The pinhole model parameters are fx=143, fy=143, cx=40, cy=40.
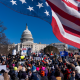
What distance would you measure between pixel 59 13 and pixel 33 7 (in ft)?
3.11

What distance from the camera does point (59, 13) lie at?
188 inches

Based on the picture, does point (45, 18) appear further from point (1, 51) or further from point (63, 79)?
point (1, 51)

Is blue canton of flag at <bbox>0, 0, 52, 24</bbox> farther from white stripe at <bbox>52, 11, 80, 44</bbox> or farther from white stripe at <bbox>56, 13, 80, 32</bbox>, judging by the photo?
white stripe at <bbox>56, 13, 80, 32</bbox>

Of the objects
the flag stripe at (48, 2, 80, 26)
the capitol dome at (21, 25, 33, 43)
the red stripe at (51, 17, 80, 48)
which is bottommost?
the red stripe at (51, 17, 80, 48)

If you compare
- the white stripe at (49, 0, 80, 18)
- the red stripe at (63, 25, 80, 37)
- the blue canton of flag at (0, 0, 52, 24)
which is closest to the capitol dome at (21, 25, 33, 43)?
the red stripe at (63, 25, 80, 37)

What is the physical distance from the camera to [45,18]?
435 centimetres

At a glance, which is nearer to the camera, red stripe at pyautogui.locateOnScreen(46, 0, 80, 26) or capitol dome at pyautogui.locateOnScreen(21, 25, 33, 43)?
red stripe at pyautogui.locateOnScreen(46, 0, 80, 26)

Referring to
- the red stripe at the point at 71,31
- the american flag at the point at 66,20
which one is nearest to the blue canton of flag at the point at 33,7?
the american flag at the point at 66,20

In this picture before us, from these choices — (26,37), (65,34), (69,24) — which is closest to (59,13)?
(69,24)

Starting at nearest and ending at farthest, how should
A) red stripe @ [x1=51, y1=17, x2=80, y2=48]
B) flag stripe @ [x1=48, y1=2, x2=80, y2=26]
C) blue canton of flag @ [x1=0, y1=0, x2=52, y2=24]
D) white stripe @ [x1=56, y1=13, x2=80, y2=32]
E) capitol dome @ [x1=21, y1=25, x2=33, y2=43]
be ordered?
blue canton of flag @ [x1=0, y1=0, x2=52, y2=24] → red stripe @ [x1=51, y1=17, x2=80, y2=48] → flag stripe @ [x1=48, y1=2, x2=80, y2=26] → white stripe @ [x1=56, y1=13, x2=80, y2=32] → capitol dome @ [x1=21, y1=25, x2=33, y2=43]

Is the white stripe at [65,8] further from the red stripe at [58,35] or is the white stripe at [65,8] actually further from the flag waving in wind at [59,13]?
the red stripe at [58,35]

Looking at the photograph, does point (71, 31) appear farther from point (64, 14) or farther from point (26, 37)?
point (26, 37)

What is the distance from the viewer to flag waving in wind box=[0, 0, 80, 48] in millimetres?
4250

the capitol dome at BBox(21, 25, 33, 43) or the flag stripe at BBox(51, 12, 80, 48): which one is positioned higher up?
the capitol dome at BBox(21, 25, 33, 43)
